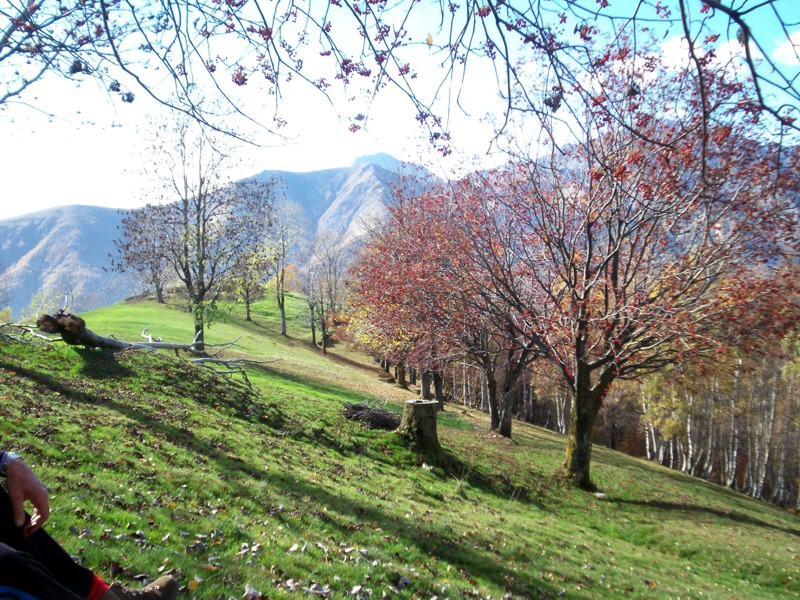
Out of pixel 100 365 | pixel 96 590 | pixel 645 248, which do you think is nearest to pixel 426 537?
pixel 96 590

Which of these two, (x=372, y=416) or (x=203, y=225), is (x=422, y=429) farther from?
(x=203, y=225)

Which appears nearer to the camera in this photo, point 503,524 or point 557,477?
point 503,524

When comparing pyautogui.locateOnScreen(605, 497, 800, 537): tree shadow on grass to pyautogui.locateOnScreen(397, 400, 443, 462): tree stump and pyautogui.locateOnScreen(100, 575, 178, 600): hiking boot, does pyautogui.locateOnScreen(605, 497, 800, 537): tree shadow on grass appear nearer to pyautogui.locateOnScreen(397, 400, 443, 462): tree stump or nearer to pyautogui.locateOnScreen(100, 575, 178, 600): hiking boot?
pyautogui.locateOnScreen(397, 400, 443, 462): tree stump

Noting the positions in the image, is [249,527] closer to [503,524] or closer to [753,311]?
[503,524]

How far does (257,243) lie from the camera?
1022 inches

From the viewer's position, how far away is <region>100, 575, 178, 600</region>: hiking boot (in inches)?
112

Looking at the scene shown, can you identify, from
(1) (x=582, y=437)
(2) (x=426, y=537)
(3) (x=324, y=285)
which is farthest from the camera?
(3) (x=324, y=285)

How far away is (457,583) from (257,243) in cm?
2234

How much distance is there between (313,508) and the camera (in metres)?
7.55

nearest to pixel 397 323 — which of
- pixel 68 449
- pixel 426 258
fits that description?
pixel 426 258

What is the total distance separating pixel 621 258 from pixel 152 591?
16416 millimetres

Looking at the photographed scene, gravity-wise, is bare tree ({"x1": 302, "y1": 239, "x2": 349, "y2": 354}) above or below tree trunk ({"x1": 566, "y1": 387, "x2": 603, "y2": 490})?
above

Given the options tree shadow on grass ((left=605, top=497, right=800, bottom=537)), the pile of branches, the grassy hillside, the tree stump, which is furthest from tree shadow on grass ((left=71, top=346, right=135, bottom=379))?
tree shadow on grass ((left=605, top=497, right=800, bottom=537))

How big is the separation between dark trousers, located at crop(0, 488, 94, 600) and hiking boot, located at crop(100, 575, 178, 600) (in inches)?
11.3
